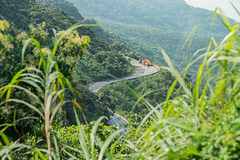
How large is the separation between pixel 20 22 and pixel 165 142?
21586mm

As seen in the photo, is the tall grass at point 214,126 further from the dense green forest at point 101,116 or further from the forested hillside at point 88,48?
the forested hillside at point 88,48

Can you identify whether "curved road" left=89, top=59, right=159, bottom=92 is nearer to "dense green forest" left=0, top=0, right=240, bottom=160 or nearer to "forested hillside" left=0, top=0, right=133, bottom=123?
"forested hillside" left=0, top=0, right=133, bottom=123

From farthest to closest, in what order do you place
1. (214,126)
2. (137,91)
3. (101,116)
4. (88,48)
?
(88,48) → (137,91) → (101,116) → (214,126)

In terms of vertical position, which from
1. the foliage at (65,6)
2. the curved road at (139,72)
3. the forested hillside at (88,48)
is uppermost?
the foliage at (65,6)

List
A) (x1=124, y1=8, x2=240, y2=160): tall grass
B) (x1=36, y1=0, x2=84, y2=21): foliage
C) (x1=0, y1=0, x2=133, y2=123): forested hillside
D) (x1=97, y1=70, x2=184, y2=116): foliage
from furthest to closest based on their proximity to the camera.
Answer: (x1=36, y1=0, x2=84, y2=21): foliage < (x1=97, y1=70, x2=184, y2=116): foliage < (x1=0, y1=0, x2=133, y2=123): forested hillside < (x1=124, y1=8, x2=240, y2=160): tall grass

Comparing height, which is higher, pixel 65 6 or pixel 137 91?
pixel 65 6

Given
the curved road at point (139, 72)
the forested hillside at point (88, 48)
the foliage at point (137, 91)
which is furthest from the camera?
the curved road at point (139, 72)

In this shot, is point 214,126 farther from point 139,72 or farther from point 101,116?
point 139,72

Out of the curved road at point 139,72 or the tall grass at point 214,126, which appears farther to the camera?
the curved road at point 139,72

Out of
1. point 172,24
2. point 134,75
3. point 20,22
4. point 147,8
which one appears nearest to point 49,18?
point 20,22

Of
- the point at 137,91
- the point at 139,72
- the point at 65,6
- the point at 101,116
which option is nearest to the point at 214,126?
→ the point at 101,116

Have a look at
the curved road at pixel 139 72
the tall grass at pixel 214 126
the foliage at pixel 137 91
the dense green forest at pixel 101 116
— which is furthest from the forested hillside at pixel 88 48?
the tall grass at pixel 214 126

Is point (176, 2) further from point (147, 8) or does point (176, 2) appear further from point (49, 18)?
point (49, 18)

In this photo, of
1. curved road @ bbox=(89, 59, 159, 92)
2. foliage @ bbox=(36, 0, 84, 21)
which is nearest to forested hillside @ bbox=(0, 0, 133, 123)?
curved road @ bbox=(89, 59, 159, 92)
